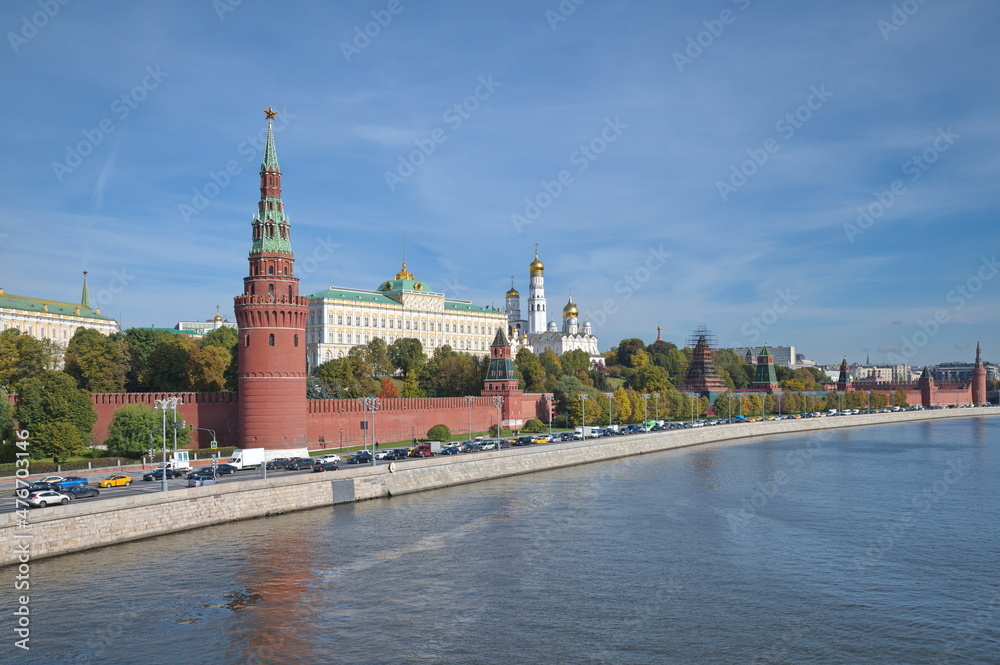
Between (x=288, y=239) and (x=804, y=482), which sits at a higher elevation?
(x=288, y=239)

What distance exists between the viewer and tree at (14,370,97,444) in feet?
161

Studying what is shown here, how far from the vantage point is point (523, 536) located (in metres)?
34.4

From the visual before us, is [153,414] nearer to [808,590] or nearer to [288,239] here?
[288,239]

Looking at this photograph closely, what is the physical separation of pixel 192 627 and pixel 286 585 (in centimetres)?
416

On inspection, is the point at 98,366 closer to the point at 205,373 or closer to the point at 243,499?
the point at 205,373

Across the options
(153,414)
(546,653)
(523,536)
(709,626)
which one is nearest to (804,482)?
(523,536)

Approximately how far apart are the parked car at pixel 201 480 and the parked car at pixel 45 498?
559cm

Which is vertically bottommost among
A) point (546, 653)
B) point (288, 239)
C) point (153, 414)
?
point (546, 653)

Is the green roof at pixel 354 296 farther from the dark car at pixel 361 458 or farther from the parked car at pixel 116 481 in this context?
the parked car at pixel 116 481

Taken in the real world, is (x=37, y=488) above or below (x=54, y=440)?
below

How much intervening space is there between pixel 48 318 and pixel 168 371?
48065 millimetres

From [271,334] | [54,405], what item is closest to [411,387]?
[271,334]

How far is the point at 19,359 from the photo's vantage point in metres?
59.4

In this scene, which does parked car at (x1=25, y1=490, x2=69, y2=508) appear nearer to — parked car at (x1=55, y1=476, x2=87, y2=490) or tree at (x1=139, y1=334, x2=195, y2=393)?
parked car at (x1=55, y1=476, x2=87, y2=490)
